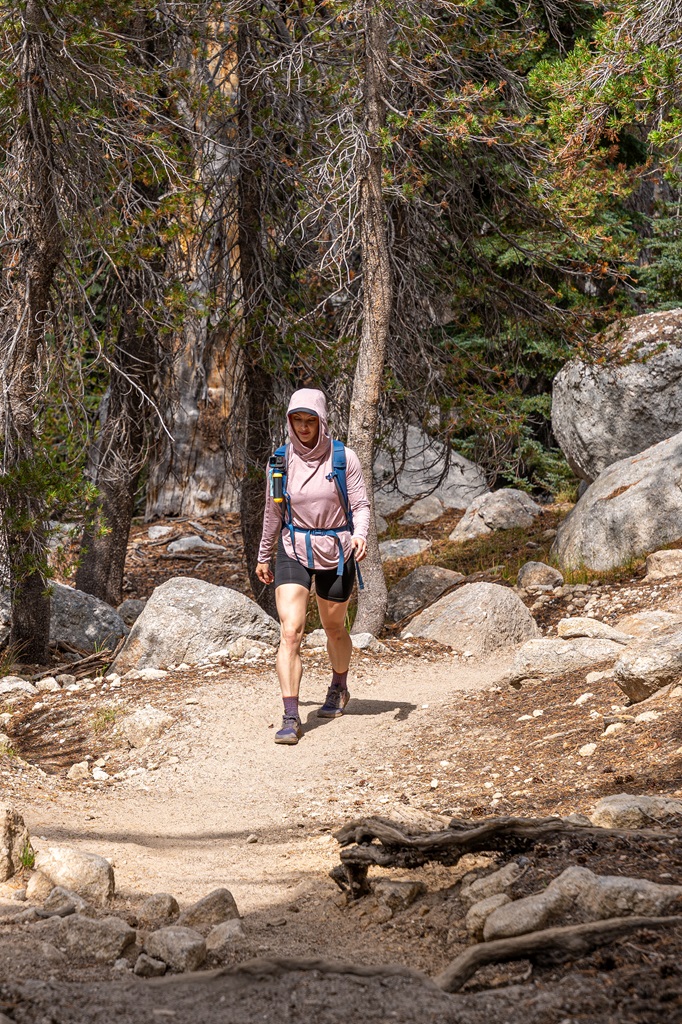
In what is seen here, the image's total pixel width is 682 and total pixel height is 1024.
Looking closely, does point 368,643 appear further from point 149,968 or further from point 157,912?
point 149,968

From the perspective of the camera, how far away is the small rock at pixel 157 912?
3479 mm

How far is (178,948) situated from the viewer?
2965mm

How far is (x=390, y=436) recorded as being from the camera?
10977 millimetres

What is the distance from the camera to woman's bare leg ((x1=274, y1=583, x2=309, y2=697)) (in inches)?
246

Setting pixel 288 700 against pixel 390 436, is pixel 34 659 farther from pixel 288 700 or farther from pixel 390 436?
pixel 390 436

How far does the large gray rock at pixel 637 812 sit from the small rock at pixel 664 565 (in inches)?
247

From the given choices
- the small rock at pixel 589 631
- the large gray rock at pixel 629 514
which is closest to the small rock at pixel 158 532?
the large gray rock at pixel 629 514

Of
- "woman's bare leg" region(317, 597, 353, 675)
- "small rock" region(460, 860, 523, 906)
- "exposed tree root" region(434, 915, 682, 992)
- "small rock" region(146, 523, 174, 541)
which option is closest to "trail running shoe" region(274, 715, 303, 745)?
"woman's bare leg" region(317, 597, 353, 675)

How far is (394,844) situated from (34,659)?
20.0 ft

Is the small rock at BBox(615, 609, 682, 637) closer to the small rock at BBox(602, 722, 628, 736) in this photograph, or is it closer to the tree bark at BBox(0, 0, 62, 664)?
the small rock at BBox(602, 722, 628, 736)

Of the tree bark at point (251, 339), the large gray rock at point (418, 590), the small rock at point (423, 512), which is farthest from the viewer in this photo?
the small rock at point (423, 512)

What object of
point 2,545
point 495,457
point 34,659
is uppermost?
point 495,457

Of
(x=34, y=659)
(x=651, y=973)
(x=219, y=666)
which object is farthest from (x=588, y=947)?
(x=34, y=659)

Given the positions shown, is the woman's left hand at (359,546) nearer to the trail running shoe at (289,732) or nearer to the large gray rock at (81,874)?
the trail running shoe at (289,732)
